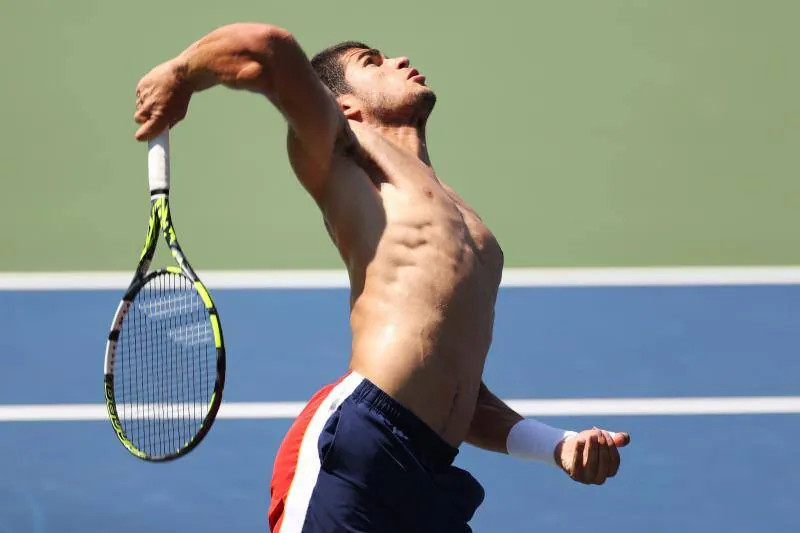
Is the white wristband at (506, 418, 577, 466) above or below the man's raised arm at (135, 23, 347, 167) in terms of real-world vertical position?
below

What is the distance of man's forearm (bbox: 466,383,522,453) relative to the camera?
14.4 feet

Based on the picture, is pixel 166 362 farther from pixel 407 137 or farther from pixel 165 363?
pixel 407 137

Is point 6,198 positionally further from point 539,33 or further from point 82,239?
point 539,33

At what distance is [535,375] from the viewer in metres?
6.88

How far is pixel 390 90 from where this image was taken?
4414 millimetres

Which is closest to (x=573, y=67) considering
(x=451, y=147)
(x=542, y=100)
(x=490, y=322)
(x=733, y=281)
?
(x=542, y=100)

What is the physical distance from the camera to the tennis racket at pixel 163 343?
393cm

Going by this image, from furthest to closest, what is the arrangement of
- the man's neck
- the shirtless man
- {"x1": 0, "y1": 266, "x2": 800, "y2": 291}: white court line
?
{"x1": 0, "y1": 266, "x2": 800, "y2": 291}: white court line, the man's neck, the shirtless man

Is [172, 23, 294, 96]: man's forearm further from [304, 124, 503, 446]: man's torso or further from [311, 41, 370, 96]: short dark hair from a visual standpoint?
[311, 41, 370, 96]: short dark hair

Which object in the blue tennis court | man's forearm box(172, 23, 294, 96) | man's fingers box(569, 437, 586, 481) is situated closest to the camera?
man's forearm box(172, 23, 294, 96)

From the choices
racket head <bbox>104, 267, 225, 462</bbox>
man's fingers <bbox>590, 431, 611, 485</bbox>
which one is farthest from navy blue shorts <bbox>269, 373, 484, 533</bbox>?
man's fingers <bbox>590, 431, 611, 485</bbox>

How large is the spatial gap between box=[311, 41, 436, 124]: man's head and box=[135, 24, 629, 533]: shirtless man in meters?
0.20

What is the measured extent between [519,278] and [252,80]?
170 inches

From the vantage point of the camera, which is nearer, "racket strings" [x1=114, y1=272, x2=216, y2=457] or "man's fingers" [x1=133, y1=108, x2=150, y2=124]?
"man's fingers" [x1=133, y1=108, x2=150, y2=124]
